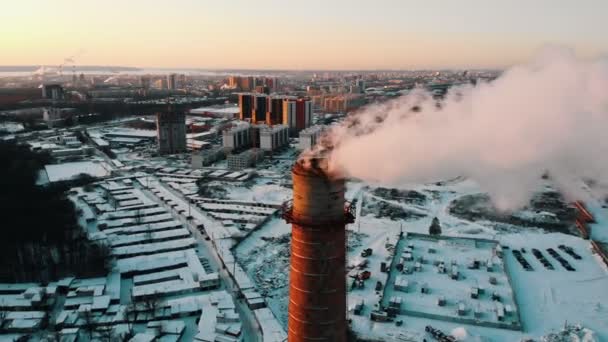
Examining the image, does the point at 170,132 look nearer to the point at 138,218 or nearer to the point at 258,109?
the point at 258,109

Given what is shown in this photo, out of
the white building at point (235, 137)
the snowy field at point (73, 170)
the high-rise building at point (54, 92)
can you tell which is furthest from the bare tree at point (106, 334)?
the high-rise building at point (54, 92)

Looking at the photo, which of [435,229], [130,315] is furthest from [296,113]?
[130,315]

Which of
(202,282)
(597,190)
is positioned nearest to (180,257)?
(202,282)

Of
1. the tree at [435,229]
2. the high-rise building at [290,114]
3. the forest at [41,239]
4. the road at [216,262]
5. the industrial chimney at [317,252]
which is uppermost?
the industrial chimney at [317,252]

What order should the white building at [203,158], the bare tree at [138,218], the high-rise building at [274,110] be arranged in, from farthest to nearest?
1. the high-rise building at [274,110]
2. the white building at [203,158]
3. the bare tree at [138,218]

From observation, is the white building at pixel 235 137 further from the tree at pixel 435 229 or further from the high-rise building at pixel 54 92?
the high-rise building at pixel 54 92

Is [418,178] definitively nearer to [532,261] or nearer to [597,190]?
[532,261]
